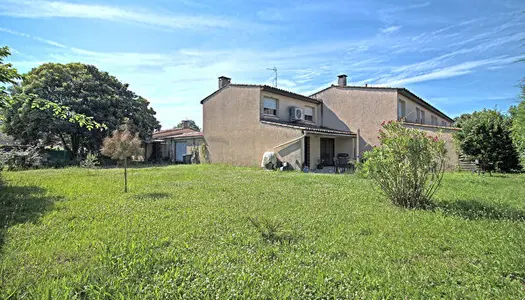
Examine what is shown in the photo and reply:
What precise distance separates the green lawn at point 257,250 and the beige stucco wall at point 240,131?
10905 mm

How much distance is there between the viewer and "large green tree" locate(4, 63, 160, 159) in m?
21.2

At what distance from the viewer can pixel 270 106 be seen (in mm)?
20422

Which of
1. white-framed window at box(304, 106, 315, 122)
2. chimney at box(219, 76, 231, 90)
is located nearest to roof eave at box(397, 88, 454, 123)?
white-framed window at box(304, 106, 315, 122)

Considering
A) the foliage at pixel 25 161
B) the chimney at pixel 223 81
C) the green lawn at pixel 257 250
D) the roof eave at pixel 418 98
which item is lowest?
the green lawn at pixel 257 250

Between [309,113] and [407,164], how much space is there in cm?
1672

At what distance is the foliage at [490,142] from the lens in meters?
15.3

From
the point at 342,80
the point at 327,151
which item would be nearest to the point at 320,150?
the point at 327,151

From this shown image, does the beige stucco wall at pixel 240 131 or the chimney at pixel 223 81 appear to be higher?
the chimney at pixel 223 81

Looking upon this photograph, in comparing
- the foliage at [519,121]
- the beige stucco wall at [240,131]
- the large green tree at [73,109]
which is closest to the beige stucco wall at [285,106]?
the beige stucco wall at [240,131]

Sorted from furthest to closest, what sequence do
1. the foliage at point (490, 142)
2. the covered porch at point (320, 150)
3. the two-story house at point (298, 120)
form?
the two-story house at point (298, 120) < the covered porch at point (320, 150) < the foliage at point (490, 142)

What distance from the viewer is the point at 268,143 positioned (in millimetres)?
18672

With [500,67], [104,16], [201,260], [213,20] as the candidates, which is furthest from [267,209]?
[213,20]

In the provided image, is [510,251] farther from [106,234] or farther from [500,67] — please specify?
[106,234]

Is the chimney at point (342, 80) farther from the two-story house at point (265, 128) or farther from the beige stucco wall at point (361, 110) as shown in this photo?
the two-story house at point (265, 128)
